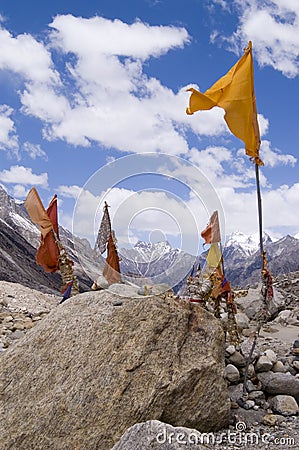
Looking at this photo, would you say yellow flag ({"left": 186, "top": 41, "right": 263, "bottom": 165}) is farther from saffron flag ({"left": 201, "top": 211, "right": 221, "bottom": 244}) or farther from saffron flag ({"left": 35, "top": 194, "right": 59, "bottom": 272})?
saffron flag ({"left": 35, "top": 194, "right": 59, "bottom": 272})

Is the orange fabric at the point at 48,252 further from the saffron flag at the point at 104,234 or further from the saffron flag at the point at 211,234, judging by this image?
the saffron flag at the point at 211,234

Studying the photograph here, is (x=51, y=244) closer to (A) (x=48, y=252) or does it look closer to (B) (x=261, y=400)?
(A) (x=48, y=252)

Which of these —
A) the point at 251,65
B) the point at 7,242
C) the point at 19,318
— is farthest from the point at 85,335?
the point at 7,242

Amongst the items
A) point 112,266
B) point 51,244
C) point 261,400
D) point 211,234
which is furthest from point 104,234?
point 261,400

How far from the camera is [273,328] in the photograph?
729 inches

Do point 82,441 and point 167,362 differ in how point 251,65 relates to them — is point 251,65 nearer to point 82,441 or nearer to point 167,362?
point 167,362

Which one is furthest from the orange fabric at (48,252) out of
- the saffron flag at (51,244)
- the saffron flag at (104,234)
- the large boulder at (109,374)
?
the large boulder at (109,374)

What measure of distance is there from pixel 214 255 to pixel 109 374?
550 cm

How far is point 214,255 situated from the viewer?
12.5m

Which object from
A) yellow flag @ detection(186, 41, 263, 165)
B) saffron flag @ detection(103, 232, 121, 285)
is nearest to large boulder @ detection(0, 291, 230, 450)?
saffron flag @ detection(103, 232, 121, 285)

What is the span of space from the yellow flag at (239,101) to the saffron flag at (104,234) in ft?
9.48

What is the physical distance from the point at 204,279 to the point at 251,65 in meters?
4.64

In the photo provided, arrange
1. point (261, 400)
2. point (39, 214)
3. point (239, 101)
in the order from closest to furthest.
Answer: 1. point (239, 101)
2. point (261, 400)
3. point (39, 214)

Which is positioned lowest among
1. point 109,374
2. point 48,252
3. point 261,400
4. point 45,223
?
point 109,374
